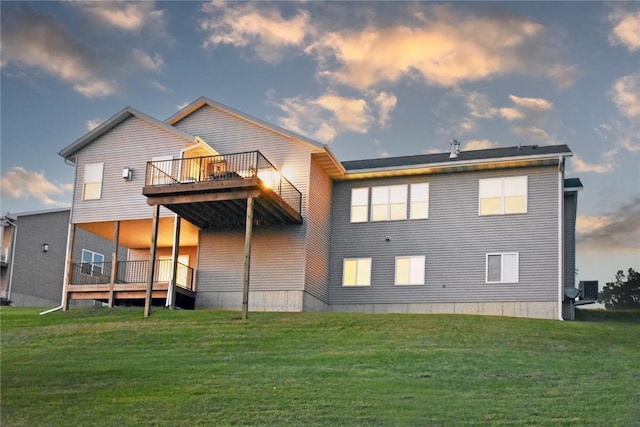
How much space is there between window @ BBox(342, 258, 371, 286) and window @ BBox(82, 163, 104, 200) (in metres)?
8.94

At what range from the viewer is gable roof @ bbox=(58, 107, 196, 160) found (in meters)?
27.8

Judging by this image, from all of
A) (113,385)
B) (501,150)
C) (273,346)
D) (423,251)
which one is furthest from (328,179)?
(113,385)

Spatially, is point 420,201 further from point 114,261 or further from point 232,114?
point 114,261

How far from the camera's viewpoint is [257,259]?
27.0 m

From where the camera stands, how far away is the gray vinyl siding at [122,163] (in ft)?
91.0

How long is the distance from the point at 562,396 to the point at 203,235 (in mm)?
15943

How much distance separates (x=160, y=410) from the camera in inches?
571

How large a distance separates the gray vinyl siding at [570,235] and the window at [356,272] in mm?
6580

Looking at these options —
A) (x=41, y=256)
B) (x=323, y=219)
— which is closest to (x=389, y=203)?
(x=323, y=219)

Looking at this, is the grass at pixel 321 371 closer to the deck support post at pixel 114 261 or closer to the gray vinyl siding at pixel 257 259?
the gray vinyl siding at pixel 257 259

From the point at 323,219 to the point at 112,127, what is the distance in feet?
26.8

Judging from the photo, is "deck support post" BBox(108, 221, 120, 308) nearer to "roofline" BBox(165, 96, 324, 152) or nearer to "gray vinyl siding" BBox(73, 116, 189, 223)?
"gray vinyl siding" BBox(73, 116, 189, 223)

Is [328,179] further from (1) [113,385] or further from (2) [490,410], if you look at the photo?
(2) [490,410]

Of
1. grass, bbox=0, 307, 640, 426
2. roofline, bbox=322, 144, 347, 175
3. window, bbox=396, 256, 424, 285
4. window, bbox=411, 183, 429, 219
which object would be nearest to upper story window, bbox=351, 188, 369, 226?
roofline, bbox=322, 144, 347, 175
